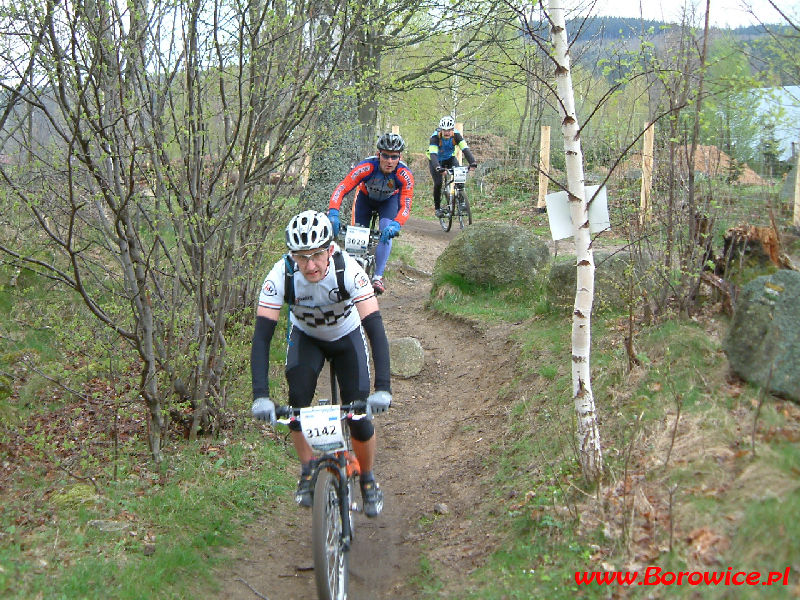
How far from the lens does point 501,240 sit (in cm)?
1051

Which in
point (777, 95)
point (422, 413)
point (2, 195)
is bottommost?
point (422, 413)

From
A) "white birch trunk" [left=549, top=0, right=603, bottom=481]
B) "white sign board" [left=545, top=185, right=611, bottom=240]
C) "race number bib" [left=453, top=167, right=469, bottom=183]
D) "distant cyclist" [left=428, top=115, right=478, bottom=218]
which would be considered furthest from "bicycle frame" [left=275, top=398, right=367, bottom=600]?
"race number bib" [left=453, top=167, right=469, bottom=183]

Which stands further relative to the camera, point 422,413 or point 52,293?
point 52,293

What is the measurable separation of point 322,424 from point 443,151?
37.8 feet

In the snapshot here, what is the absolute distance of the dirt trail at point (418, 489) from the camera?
4.54 metres

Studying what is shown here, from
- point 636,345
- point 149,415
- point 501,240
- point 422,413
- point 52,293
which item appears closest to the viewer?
point 149,415

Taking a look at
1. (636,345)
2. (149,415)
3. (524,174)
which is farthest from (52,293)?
(524,174)

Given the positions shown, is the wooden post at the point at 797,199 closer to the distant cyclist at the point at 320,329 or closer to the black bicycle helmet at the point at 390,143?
the black bicycle helmet at the point at 390,143

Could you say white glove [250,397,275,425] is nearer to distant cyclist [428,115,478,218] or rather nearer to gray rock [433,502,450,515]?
gray rock [433,502,450,515]

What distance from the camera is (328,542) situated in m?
3.95

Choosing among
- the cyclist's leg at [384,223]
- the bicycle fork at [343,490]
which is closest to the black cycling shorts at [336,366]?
the bicycle fork at [343,490]

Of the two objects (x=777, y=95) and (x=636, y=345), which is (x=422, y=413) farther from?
(x=777, y=95)

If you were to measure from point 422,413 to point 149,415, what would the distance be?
3001 mm

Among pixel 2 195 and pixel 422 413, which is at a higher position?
pixel 2 195
